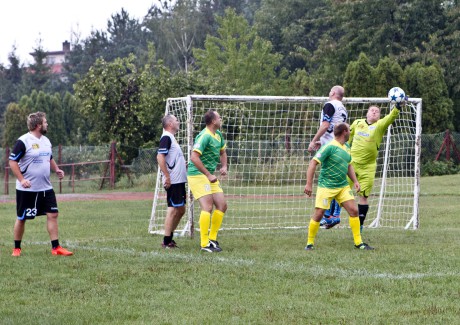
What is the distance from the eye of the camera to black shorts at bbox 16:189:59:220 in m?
10.9

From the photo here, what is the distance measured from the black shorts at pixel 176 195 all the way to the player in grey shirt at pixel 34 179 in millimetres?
1614

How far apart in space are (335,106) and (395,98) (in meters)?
0.97

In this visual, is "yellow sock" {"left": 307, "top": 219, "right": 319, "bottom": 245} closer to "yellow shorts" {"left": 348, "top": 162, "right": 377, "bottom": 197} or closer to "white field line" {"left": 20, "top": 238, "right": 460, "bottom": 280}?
"white field line" {"left": 20, "top": 238, "right": 460, "bottom": 280}

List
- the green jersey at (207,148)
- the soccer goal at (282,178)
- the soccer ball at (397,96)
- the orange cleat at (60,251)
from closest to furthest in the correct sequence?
1. the orange cleat at (60,251)
2. the green jersey at (207,148)
3. the soccer ball at (397,96)
4. the soccer goal at (282,178)

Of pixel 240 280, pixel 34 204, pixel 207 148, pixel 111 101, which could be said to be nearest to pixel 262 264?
pixel 240 280

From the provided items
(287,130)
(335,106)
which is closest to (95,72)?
(287,130)

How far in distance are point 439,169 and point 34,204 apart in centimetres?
2401

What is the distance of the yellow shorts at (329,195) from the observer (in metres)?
10.9

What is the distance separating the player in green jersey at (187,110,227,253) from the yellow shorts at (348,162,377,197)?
7.45 feet

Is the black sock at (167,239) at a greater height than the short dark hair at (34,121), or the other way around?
the short dark hair at (34,121)

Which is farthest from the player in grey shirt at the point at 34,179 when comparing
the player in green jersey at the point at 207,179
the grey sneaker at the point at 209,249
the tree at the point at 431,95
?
the tree at the point at 431,95

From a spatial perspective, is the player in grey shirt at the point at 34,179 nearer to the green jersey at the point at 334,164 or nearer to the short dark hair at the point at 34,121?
the short dark hair at the point at 34,121

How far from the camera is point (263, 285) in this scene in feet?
27.3

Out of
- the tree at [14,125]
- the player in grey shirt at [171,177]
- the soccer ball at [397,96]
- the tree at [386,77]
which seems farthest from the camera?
the tree at [14,125]
